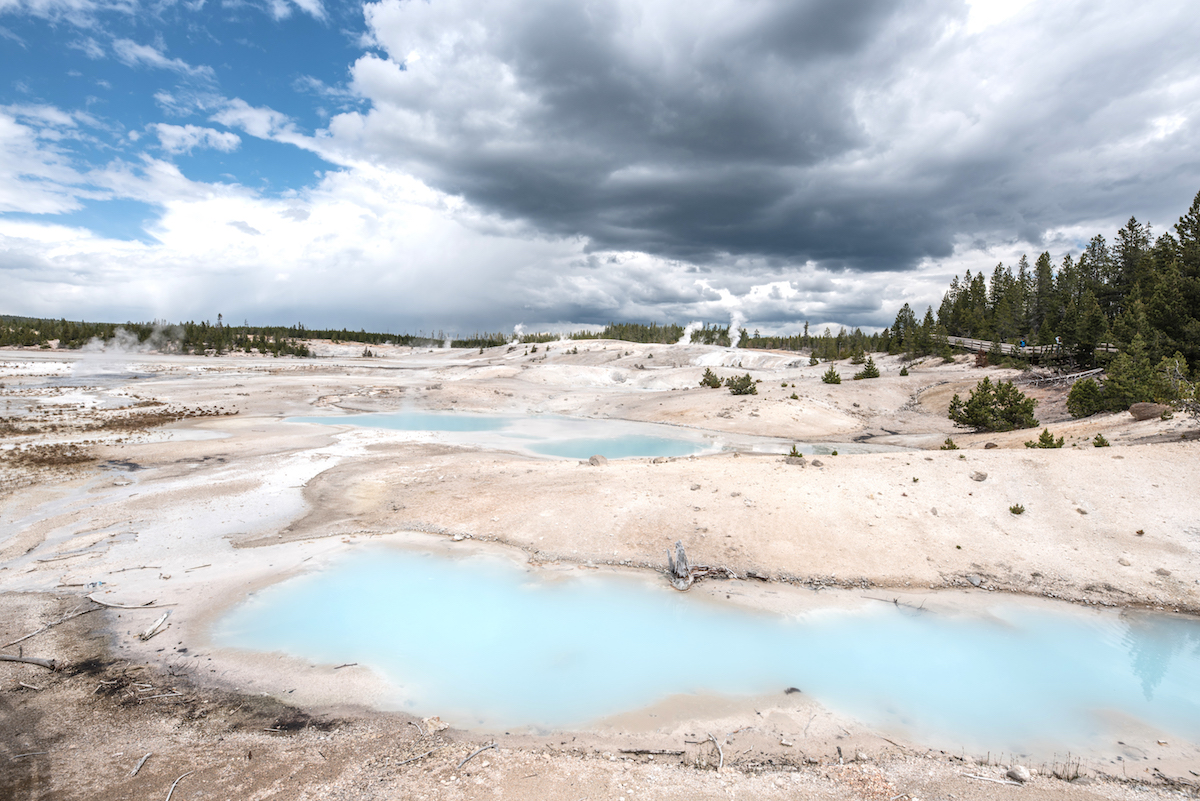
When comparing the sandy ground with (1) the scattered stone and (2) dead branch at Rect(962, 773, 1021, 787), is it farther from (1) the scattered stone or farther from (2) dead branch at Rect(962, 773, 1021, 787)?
(1) the scattered stone

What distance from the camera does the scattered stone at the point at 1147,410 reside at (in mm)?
18828

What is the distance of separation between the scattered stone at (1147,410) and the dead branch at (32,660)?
98.1 feet

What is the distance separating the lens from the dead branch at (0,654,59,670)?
7.64m

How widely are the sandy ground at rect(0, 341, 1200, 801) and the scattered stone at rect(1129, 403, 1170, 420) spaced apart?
0.45 meters

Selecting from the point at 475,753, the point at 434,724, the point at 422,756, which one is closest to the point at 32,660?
the point at 434,724

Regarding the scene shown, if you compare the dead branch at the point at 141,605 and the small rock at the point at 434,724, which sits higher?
the dead branch at the point at 141,605

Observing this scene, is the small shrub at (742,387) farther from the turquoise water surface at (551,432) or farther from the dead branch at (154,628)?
the dead branch at (154,628)

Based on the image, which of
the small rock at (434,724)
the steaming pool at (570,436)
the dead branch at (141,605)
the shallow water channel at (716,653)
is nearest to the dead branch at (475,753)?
the shallow water channel at (716,653)

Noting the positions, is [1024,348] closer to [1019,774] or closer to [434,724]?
[1019,774]

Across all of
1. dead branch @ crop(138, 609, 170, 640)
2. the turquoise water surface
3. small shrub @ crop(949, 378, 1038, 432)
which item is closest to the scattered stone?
small shrub @ crop(949, 378, 1038, 432)

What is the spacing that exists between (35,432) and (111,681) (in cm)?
2876

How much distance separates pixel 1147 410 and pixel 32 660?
30.5 m

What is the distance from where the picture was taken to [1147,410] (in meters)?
19.0

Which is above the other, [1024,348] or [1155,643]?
[1024,348]
